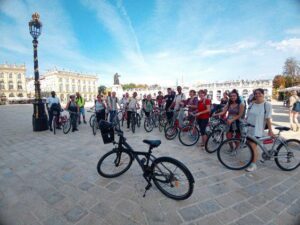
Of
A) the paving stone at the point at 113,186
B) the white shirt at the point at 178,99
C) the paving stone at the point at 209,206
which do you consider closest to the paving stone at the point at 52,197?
the paving stone at the point at 113,186

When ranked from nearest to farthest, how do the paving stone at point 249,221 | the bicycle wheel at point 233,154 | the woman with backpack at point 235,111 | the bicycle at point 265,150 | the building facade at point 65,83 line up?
1. the paving stone at point 249,221
2. the bicycle at point 265,150
3. the bicycle wheel at point 233,154
4. the woman with backpack at point 235,111
5. the building facade at point 65,83

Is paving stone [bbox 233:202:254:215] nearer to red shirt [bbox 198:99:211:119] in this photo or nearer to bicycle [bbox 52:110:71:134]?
red shirt [bbox 198:99:211:119]

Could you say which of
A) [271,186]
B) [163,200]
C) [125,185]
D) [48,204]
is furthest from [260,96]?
[48,204]

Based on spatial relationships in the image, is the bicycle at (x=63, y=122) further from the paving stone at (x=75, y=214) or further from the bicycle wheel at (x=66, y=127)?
the paving stone at (x=75, y=214)

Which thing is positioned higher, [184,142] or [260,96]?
[260,96]

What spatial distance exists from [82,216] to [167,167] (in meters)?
1.30

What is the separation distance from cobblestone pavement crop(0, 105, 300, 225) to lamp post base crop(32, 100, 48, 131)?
335 cm

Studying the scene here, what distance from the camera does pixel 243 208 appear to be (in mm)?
2164

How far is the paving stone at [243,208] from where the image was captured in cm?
211

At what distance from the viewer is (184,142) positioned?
480 centimetres

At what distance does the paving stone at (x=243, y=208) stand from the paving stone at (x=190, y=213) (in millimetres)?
511

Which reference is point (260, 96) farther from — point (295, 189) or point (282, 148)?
point (295, 189)

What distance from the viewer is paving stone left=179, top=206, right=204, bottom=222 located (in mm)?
2021

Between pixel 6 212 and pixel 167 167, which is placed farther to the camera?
pixel 167 167
